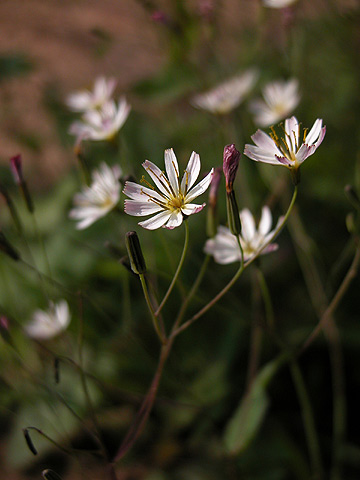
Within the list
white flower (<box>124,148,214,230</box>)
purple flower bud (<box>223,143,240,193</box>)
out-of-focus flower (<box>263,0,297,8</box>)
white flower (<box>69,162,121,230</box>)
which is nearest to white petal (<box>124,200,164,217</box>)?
white flower (<box>124,148,214,230</box>)

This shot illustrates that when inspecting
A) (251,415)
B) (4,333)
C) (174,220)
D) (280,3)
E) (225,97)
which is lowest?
(251,415)

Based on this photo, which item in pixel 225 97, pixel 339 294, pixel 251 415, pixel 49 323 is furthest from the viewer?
pixel 225 97

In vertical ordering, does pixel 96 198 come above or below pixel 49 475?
above

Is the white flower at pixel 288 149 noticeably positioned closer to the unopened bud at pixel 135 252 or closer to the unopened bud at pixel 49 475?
the unopened bud at pixel 135 252

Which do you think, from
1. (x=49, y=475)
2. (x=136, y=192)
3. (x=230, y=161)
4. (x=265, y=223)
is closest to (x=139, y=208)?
(x=136, y=192)

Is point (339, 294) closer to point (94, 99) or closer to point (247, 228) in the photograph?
point (247, 228)
